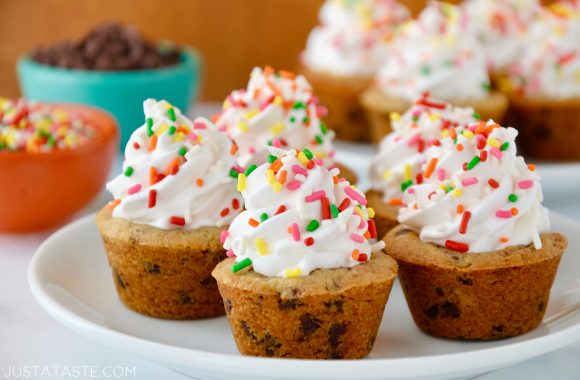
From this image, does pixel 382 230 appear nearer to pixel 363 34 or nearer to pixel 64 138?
pixel 64 138

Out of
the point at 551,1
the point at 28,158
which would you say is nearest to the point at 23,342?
the point at 28,158

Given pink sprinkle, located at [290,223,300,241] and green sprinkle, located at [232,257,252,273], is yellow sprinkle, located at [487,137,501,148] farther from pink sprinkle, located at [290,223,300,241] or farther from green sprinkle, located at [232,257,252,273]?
green sprinkle, located at [232,257,252,273]

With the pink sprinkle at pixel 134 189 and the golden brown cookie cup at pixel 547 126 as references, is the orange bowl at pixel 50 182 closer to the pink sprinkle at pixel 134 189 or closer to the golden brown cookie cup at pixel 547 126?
the pink sprinkle at pixel 134 189

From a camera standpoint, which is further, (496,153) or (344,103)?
(344,103)

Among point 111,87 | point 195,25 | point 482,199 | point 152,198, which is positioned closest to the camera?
point 482,199

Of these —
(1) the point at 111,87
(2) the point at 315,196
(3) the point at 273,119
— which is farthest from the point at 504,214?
(1) the point at 111,87

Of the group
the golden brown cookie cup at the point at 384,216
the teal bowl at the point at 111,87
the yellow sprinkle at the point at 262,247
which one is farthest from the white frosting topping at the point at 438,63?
the yellow sprinkle at the point at 262,247

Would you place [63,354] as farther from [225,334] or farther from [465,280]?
[465,280]
